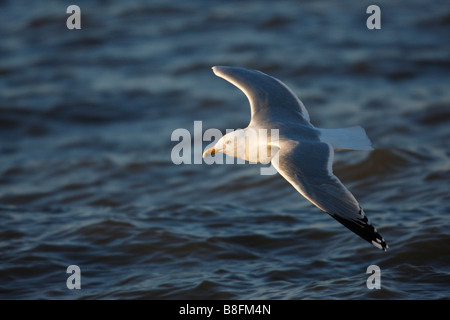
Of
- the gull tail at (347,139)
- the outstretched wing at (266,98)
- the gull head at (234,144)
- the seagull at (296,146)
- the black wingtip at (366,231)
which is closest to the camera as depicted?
the black wingtip at (366,231)

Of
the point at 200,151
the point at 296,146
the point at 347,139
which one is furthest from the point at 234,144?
the point at 200,151

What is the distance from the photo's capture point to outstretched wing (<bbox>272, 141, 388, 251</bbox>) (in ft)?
13.0

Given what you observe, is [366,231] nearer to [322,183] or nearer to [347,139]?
[322,183]

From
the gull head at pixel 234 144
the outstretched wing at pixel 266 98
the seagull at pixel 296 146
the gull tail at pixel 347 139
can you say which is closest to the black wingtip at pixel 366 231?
the seagull at pixel 296 146

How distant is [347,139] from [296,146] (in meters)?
0.41

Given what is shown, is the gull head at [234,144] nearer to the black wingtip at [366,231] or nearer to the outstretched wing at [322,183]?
the outstretched wing at [322,183]

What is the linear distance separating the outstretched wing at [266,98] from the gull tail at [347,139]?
46cm

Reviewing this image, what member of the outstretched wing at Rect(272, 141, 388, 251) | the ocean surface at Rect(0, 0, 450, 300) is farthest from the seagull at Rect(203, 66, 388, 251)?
the ocean surface at Rect(0, 0, 450, 300)

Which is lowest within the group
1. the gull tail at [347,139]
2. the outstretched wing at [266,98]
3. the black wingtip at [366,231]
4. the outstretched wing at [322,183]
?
the black wingtip at [366,231]

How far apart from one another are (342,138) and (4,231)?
335 centimetres

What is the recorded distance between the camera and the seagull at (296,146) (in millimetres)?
4031

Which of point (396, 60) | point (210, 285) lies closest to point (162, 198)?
point (210, 285)

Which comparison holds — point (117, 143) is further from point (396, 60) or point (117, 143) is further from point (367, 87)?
point (396, 60)

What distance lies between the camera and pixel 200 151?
330 inches
